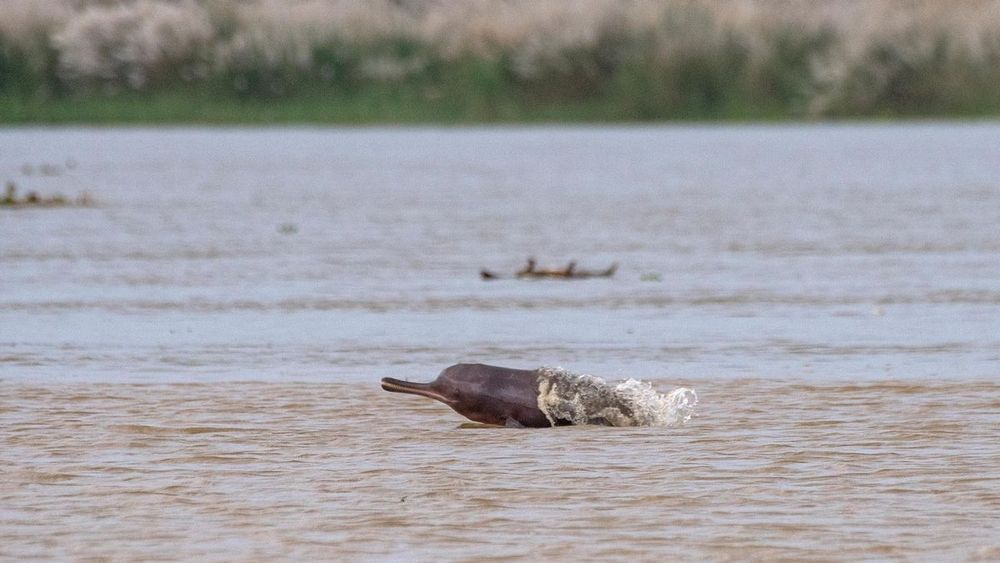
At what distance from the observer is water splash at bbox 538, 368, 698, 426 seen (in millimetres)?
13125

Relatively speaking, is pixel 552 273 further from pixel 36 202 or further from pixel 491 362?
pixel 36 202

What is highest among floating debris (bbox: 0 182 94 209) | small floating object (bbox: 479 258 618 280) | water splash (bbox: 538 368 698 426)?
water splash (bbox: 538 368 698 426)

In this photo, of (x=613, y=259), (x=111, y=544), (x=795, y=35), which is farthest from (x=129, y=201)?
(x=795, y=35)

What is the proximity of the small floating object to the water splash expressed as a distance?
8.91 metres

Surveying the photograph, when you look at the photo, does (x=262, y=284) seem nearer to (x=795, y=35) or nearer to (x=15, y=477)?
(x=15, y=477)

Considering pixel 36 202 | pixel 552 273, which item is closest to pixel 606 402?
pixel 552 273

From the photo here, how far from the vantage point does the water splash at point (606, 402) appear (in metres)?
13.1

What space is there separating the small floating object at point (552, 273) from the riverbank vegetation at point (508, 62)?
129 ft

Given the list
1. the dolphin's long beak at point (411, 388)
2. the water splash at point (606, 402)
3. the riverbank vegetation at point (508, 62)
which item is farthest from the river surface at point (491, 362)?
the riverbank vegetation at point (508, 62)

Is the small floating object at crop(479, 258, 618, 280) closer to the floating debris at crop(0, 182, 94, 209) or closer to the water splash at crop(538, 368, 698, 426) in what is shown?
the water splash at crop(538, 368, 698, 426)

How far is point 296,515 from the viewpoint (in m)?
10.6

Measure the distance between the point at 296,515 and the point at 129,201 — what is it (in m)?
25.7

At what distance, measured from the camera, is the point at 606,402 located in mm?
13188

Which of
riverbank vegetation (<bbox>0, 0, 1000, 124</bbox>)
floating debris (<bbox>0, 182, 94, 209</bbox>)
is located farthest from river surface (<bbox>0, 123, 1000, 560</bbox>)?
riverbank vegetation (<bbox>0, 0, 1000, 124</bbox>)
